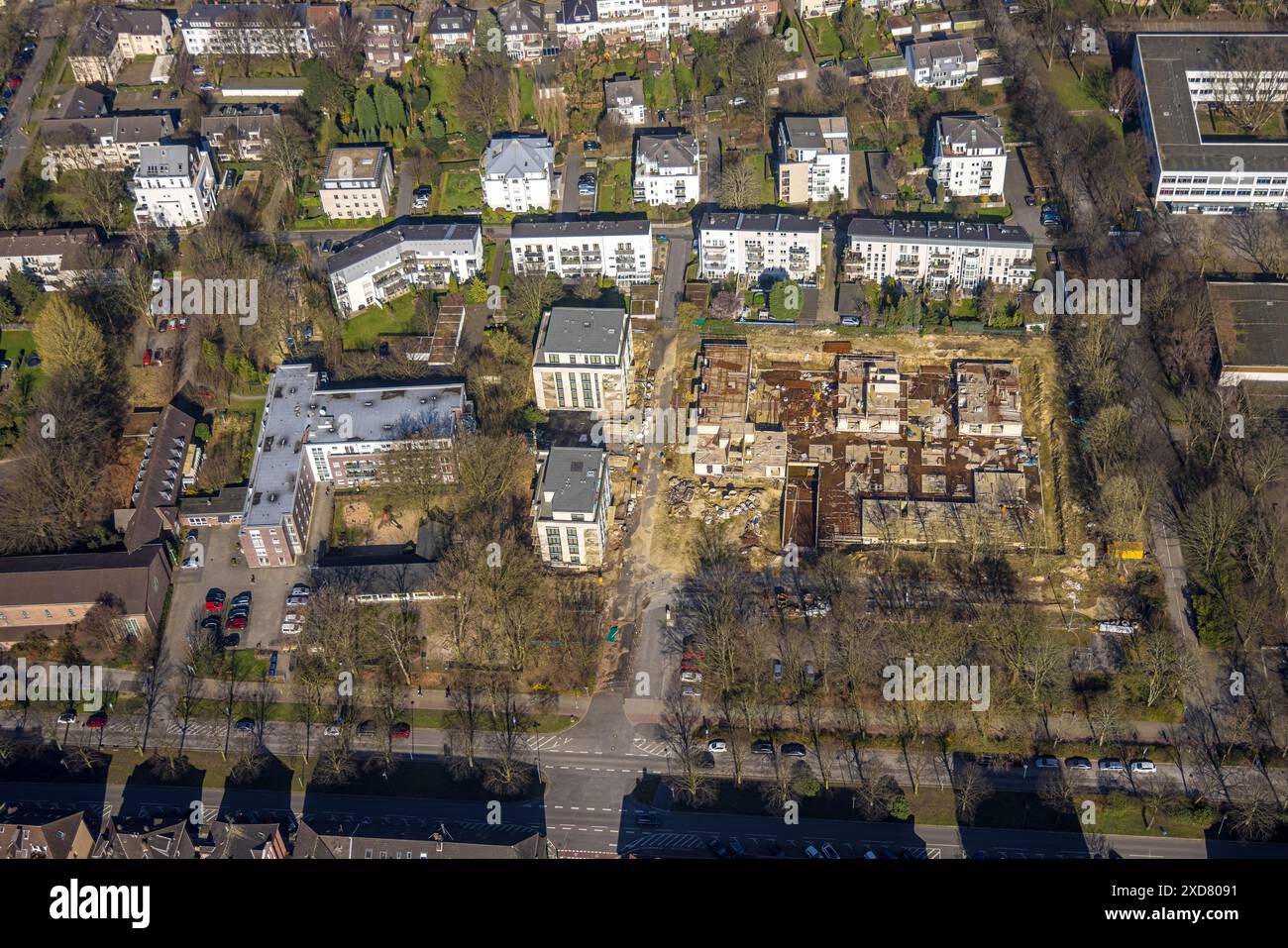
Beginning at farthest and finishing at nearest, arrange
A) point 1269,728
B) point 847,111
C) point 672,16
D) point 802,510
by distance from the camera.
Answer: point 672,16
point 847,111
point 802,510
point 1269,728

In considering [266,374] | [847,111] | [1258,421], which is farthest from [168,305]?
[1258,421]

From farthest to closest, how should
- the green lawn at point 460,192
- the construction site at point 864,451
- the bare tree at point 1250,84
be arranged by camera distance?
the green lawn at point 460,192 < the bare tree at point 1250,84 < the construction site at point 864,451

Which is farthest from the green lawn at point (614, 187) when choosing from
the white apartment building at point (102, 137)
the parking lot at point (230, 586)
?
the parking lot at point (230, 586)

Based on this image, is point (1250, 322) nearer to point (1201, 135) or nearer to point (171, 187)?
point (1201, 135)

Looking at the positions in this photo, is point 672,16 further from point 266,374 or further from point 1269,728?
point 1269,728

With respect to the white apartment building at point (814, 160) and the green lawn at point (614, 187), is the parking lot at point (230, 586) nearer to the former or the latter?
the green lawn at point (614, 187)

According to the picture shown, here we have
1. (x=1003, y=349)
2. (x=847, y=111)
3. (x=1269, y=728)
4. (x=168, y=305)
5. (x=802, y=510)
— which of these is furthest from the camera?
(x=847, y=111)
